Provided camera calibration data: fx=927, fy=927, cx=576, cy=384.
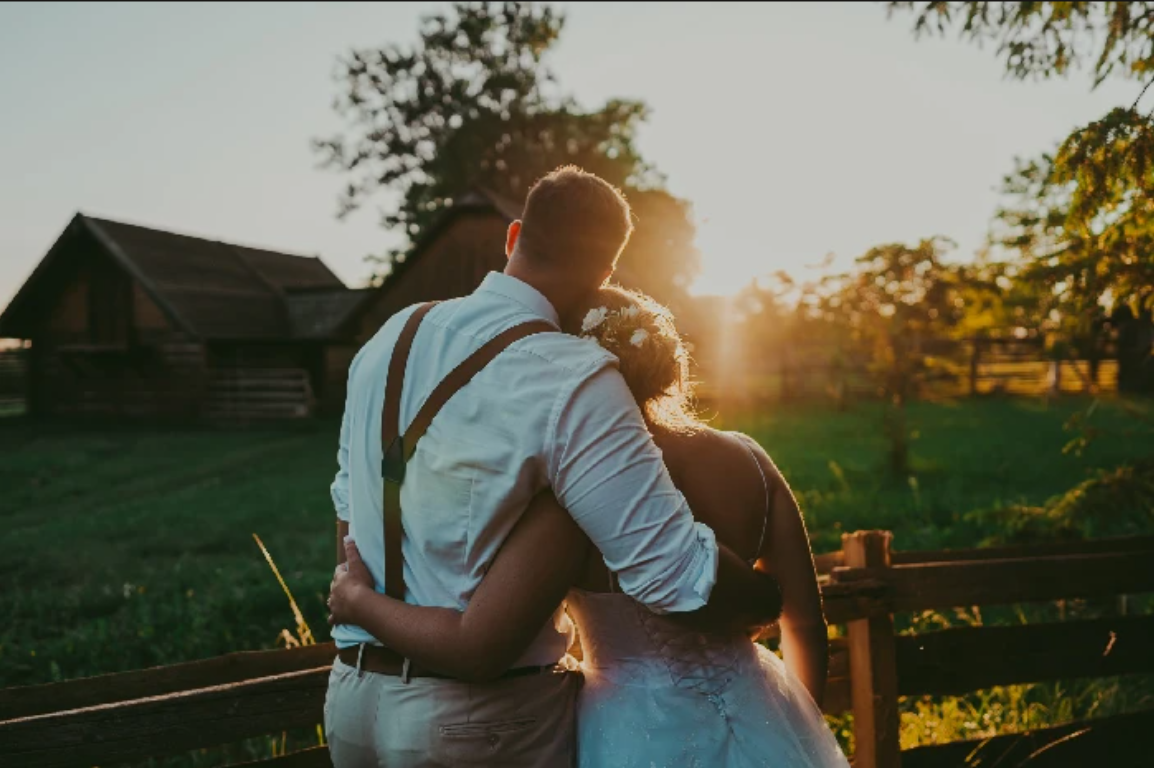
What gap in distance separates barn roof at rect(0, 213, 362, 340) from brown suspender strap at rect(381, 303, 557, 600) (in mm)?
24731

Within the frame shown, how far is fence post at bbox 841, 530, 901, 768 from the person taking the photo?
11.8 feet

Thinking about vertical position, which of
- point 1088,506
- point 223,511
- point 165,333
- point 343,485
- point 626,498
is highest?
point 626,498

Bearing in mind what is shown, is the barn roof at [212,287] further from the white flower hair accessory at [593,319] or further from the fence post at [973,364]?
the white flower hair accessory at [593,319]

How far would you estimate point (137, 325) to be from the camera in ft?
92.7

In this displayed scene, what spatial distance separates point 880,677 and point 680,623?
1.73 metres

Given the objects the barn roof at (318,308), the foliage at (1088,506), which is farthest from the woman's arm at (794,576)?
the barn roof at (318,308)

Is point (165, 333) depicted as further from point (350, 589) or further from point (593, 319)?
point (593, 319)

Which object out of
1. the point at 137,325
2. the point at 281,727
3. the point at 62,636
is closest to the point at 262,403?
the point at 137,325

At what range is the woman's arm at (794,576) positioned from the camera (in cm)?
231

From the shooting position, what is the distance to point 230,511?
12.6 metres

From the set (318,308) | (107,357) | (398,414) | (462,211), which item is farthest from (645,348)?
(318,308)

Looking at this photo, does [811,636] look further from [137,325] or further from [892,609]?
Result: [137,325]

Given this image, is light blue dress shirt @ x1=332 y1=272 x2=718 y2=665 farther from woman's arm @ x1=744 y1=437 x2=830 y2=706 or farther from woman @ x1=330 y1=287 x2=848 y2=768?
woman's arm @ x1=744 y1=437 x2=830 y2=706

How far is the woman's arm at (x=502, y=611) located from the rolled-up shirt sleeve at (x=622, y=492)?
82 mm
